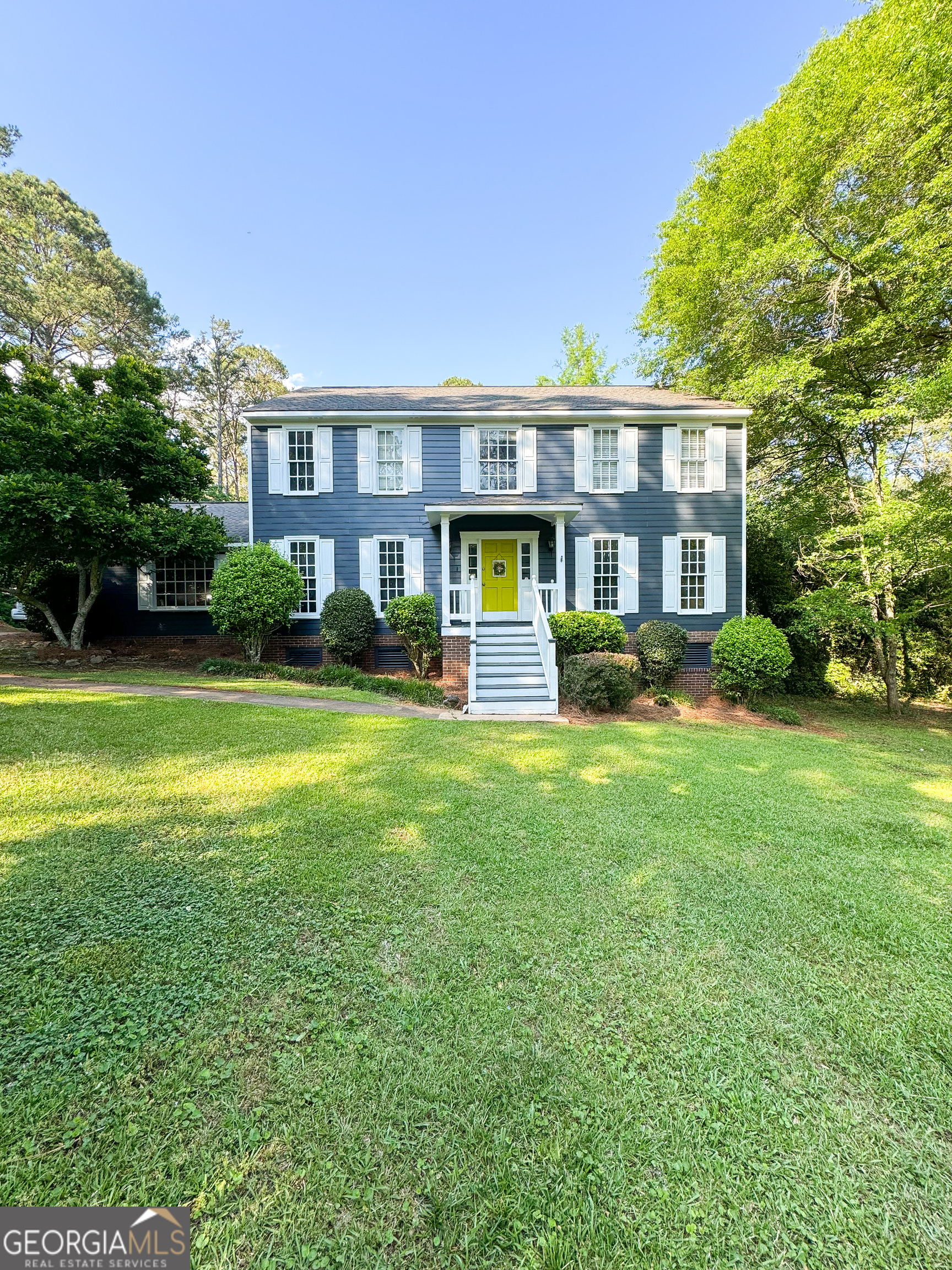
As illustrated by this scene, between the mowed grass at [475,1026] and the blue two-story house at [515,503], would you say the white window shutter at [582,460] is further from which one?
the mowed grass at [475,1026]

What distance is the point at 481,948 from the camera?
94.9 inches

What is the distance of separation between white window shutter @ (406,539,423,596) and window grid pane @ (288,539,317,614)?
2277mm

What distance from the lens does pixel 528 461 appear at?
1148 centimetres

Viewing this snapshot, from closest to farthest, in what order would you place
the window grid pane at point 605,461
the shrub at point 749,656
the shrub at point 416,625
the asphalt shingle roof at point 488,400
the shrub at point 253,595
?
the shrub at point 749,656 → the shrub at point 253,595 → the shrub at point 416,625 → the asphalt shingle roof at point 488,400 → the window grid pane at point 605,461

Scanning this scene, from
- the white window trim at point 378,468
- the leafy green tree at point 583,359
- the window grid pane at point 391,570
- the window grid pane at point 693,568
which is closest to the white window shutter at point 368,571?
the window grid pane at point 391,570

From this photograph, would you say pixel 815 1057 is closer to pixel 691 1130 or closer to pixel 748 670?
pixel 691 1130

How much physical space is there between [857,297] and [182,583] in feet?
56.8

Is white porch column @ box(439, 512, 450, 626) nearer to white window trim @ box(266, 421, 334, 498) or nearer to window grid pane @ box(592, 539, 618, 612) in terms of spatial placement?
white window trim @ box(266, 421, 334, 498)

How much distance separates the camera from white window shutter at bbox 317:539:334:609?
1152 cm

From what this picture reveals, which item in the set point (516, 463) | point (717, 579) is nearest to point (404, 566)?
point (516, 463)

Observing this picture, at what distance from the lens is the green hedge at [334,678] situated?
8906 millimetres

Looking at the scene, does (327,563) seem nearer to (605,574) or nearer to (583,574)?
(583,574)

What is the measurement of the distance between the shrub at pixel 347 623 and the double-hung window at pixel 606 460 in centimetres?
588

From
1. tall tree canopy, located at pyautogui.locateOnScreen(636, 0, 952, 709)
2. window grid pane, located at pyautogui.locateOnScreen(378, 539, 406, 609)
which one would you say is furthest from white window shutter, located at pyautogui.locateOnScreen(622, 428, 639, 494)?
window grid pane, located at pyautogui.locateOnScreen(378, 539, 406, 609)
